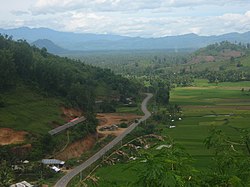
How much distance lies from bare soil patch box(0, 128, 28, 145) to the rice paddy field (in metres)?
14.3

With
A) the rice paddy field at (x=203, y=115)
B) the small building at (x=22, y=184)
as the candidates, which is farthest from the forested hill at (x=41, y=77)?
the small building at (x=22, y=184)

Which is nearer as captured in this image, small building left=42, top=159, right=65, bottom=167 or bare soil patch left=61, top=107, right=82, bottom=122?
small building left=42, top=159, right=65, bottom=167

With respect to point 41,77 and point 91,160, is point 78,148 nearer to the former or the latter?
point 91,160

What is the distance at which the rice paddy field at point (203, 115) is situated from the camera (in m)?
45.9

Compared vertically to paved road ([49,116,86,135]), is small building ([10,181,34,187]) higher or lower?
lower

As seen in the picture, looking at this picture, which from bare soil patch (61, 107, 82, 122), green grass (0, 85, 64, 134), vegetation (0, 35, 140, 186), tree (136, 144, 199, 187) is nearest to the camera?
tree (136, 144, 199, 187)

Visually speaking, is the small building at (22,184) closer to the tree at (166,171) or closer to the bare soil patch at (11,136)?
the bare soil patch at (11,136)

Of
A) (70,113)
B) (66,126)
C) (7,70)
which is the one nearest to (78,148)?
(66,126)

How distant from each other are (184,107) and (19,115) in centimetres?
4328

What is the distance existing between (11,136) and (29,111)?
30.6 feet

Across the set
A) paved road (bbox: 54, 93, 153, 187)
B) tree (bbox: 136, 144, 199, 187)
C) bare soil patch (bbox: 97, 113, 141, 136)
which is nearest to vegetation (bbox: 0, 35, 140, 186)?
paved road (bbox: 54, 93, 153, 187)

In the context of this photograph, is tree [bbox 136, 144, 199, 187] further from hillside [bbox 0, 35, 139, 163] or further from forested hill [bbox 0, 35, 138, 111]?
forested hill [bbox 0, 35, 138, 111]

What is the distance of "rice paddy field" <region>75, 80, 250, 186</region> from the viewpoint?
45.9 metres

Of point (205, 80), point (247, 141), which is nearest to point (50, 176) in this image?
point (247, 141)
